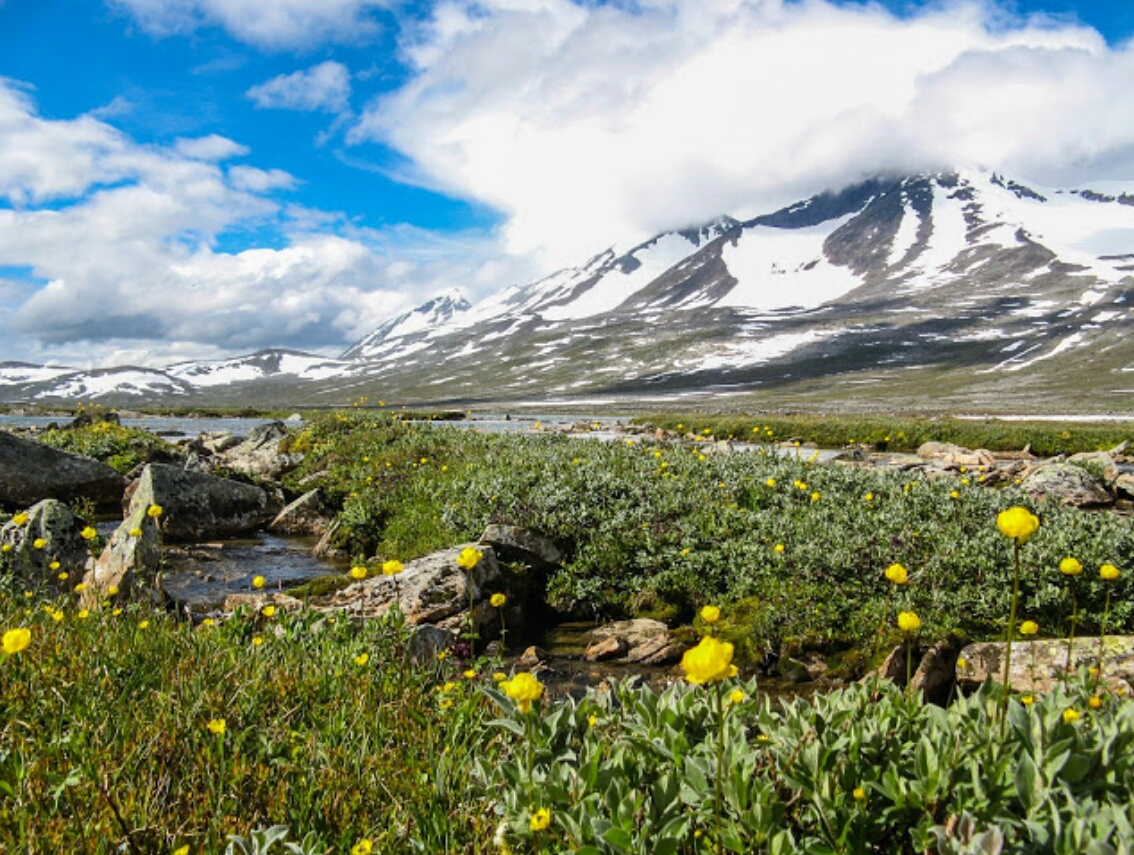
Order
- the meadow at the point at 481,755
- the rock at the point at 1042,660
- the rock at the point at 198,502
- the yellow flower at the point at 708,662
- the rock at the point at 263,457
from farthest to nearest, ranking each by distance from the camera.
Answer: the rock at the point at 263,457
the rock at the point at 198,502
the rock at the point at 1042,660
the meadow at the point at 481,755
the yellow flower at the point at 708,662

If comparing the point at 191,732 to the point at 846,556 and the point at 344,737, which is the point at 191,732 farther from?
the point at 846,556

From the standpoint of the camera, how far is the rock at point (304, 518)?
15828 mm

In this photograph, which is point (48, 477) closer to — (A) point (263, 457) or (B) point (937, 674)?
(A) point (263, 457)

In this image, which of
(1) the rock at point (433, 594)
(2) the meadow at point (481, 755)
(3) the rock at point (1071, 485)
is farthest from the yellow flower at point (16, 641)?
(3) the rock at point (1071, 485)

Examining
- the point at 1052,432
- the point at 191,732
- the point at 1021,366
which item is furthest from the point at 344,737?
the point at 1021,366

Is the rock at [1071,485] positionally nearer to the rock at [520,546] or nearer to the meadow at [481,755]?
the meadow at [481,755]

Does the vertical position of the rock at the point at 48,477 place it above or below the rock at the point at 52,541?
above

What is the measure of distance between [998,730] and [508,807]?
76.1 inches

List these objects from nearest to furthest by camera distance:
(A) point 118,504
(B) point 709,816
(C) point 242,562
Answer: (B) point 709,816, (C) point 242,562, (A) point 118,504

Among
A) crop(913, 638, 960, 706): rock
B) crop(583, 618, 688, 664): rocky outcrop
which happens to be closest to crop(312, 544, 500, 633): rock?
crop(583, 618, 688, 664): rocky outcrop

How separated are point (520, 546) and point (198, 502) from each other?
27.2 feet

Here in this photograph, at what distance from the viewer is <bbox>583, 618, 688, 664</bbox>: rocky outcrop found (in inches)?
330

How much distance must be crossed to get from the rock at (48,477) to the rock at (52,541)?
624 centimetres

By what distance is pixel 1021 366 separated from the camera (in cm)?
14888
